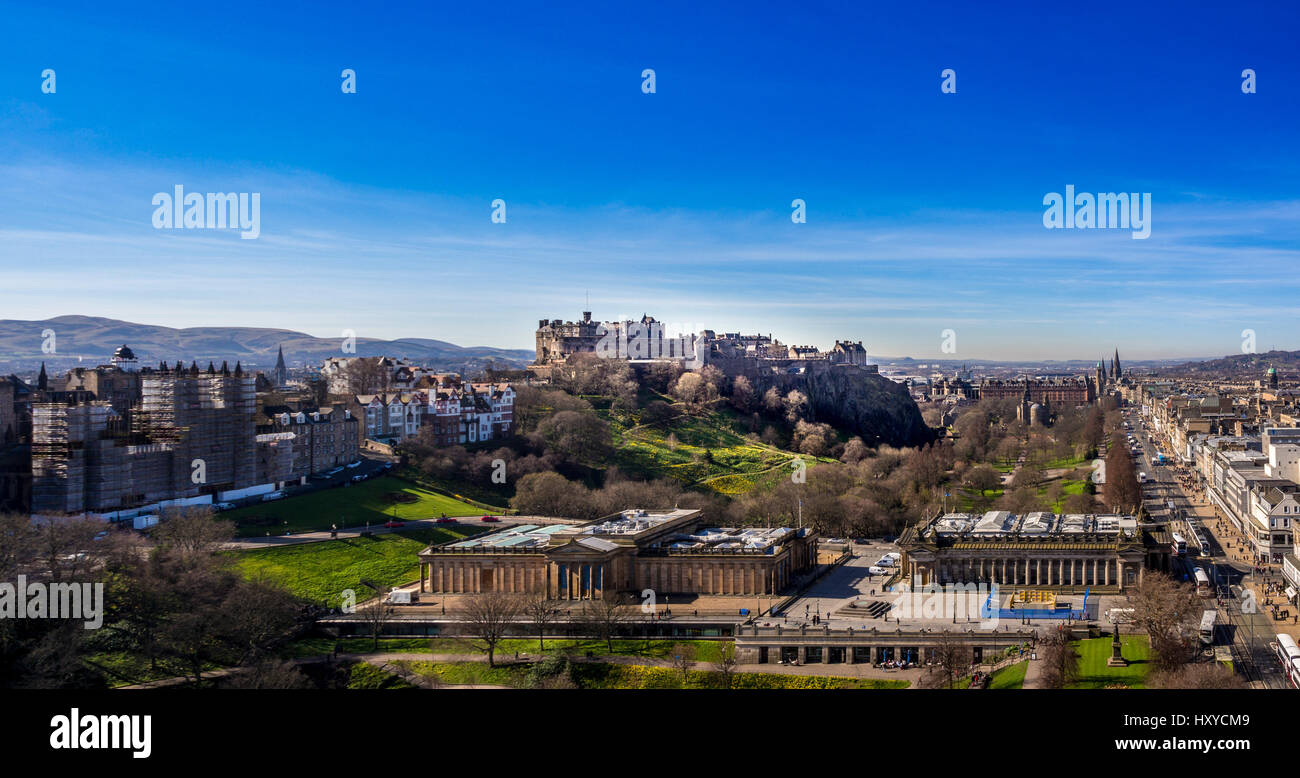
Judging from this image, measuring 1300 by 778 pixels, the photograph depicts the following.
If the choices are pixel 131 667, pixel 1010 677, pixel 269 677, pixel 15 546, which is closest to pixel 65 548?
pixel 15 546

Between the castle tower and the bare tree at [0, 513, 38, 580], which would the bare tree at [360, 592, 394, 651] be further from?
the castle tower

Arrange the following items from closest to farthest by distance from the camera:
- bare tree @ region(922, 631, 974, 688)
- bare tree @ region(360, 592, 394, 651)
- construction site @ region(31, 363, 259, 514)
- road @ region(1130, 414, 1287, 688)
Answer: road @ region(1130, 414, 1287, 688), bare tree @ region(922, 631, 974, 688), bare tree @ region(360, 592, 394, 651), construction site @ region(31, 363, 259, 514)

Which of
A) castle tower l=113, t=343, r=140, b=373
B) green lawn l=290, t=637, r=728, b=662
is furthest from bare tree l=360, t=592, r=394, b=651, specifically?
castle tower l=113, t=343, r=140, b=373

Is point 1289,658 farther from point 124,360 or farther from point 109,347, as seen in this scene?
point 109,347

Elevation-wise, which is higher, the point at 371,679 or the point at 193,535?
the point at 193,535

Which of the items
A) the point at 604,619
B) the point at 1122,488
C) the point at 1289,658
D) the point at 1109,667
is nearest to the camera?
the point at 1289,658

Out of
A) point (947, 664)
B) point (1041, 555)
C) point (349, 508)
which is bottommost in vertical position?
point (947, 664)
